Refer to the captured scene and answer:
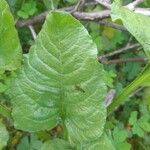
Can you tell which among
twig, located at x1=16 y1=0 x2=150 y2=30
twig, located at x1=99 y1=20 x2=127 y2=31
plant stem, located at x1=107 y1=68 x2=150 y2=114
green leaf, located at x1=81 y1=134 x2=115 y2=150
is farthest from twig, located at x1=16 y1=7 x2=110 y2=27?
green leaf, located at x1=81 y1=134 x2=115 y2=150

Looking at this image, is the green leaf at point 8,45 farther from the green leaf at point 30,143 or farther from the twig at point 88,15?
the green leaf at point 30,143

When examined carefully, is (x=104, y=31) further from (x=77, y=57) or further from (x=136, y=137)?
(x=77, y=57)

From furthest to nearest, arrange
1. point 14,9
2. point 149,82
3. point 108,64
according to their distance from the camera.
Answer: point 108,64 → point 14,9 → point 149,82

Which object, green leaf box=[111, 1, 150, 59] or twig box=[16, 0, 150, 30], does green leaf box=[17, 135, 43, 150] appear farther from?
green leaf box=[111, 1, 150, 59]

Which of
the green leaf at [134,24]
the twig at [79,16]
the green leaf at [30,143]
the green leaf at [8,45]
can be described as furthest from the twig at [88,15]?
the green leaf at [30,143]

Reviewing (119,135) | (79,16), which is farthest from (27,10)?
(119,135)

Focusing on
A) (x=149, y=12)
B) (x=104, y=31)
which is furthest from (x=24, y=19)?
(x=149, y=12)
